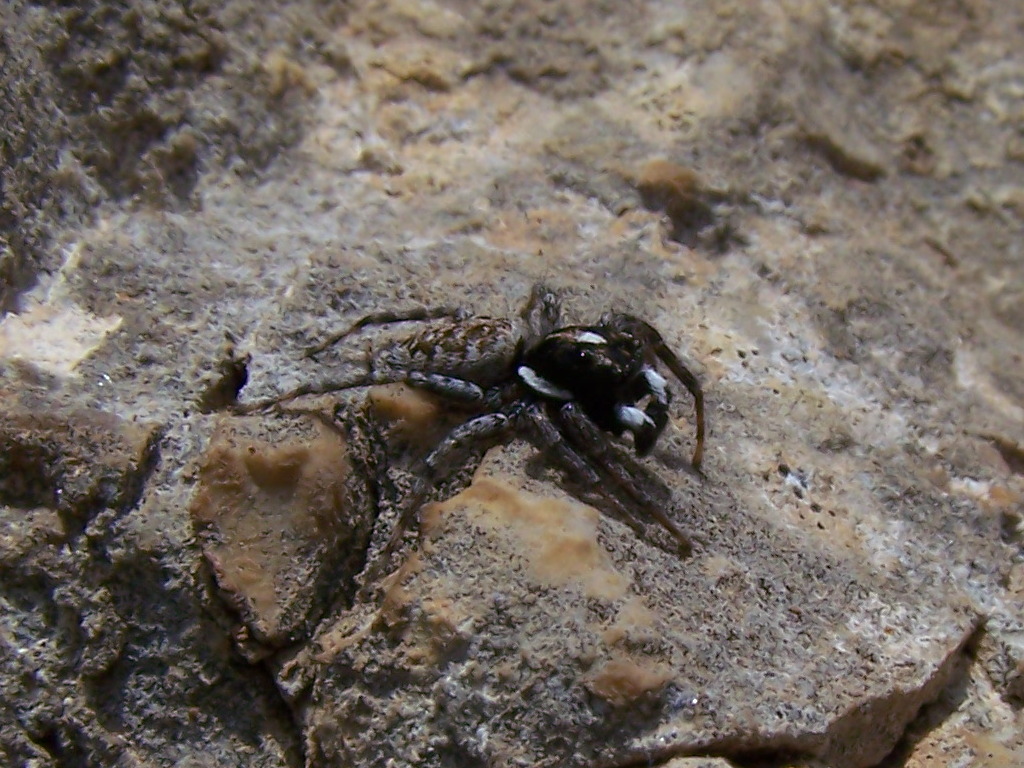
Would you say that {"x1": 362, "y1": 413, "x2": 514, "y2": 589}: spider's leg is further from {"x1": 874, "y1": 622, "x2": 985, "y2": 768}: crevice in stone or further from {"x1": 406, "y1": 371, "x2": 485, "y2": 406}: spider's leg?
{"x1": 874, "y1": 622, "x2": 985, "y2": 768}: crevice in stone

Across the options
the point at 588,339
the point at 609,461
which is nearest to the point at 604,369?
the point at 588,339

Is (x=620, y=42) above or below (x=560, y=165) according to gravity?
above

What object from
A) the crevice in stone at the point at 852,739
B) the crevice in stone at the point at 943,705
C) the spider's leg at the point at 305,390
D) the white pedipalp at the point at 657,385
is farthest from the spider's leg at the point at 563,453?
the crevice in stone at the point at 943,705

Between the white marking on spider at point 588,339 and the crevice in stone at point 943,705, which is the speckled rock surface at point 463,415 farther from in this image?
the white marking on spider at point 588,339

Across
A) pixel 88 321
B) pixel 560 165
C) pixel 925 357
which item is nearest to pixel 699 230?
pixel 560 165

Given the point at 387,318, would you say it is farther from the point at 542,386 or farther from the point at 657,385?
the point at 657,385

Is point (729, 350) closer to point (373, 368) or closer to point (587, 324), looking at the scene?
point (587, 324)
